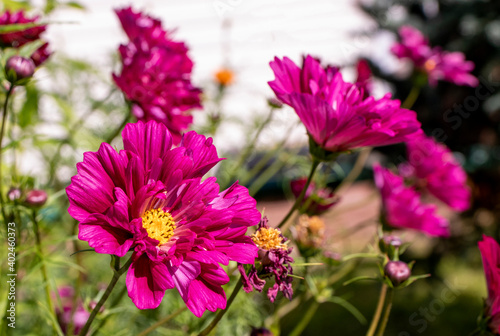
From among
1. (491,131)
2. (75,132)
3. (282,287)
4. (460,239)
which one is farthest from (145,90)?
(491,131)

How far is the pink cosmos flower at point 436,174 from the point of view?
0.93 metres

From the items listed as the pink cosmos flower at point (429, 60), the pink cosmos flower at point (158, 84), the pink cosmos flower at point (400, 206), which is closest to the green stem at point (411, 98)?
the pink cosmos flower at point (429, 60)

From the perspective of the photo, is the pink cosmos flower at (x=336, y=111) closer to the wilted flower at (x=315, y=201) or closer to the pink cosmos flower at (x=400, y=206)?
the wilted flower at (x=315, y=201)

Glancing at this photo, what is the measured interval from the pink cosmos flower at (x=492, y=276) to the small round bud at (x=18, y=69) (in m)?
0.43

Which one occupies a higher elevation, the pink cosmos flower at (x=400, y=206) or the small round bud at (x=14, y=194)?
the small round bud at (x=14, y=194)

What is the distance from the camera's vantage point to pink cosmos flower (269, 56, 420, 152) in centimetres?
43

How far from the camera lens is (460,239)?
2238mm

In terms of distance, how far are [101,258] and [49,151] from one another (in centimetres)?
26

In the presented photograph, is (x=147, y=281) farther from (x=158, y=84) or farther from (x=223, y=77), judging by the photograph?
(x=223, y=77)

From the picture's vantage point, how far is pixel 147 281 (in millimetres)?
335

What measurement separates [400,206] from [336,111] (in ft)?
1.17

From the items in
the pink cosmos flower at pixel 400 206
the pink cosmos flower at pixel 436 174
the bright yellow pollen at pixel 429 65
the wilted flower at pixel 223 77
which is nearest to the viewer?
the pink cosmos flower at pixel 400 206

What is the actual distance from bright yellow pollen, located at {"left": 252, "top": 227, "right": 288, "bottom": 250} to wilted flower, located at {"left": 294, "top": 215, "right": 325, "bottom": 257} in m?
0.20

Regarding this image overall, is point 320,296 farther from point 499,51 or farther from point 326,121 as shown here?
point 499,51
